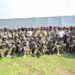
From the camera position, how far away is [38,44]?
24.0 metres

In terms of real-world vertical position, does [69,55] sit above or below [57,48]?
below

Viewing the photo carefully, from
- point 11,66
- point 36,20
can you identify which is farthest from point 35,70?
point 36,20

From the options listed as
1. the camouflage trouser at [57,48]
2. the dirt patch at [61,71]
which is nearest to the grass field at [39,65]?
the dirt patch at [61,71]

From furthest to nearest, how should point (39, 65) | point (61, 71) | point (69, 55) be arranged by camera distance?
point (69, 55) < point (39, 65) < point (61, 71)

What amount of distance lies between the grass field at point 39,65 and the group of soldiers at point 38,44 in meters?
0.63

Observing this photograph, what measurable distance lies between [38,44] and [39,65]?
97.1 inches

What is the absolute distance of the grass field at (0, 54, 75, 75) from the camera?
2115 centimetres

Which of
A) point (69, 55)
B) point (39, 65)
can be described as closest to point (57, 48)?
point (69, 55)

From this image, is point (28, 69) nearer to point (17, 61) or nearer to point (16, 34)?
point (17, 61)

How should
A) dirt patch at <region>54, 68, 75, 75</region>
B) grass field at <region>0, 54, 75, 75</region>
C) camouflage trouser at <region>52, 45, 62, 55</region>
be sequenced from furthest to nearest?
1. camouflage trouser at <region>52, 45, 62, 55</region>
2. grass field at <region>0, 54, 75, 75</region>
3. dirt patch at <region>54, 68, 75, 75</region>

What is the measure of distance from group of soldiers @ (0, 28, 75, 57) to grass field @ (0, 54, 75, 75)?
24.8 inches

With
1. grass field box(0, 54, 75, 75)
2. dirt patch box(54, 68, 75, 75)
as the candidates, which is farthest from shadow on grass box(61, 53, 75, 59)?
dirt patch box(54, 68, 75, 75)

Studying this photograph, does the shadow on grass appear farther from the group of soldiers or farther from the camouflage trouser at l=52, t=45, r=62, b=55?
the camouflage trouser at l=52, t=45, r=62, b=55

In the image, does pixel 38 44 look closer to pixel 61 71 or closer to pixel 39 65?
pixel 39 65
